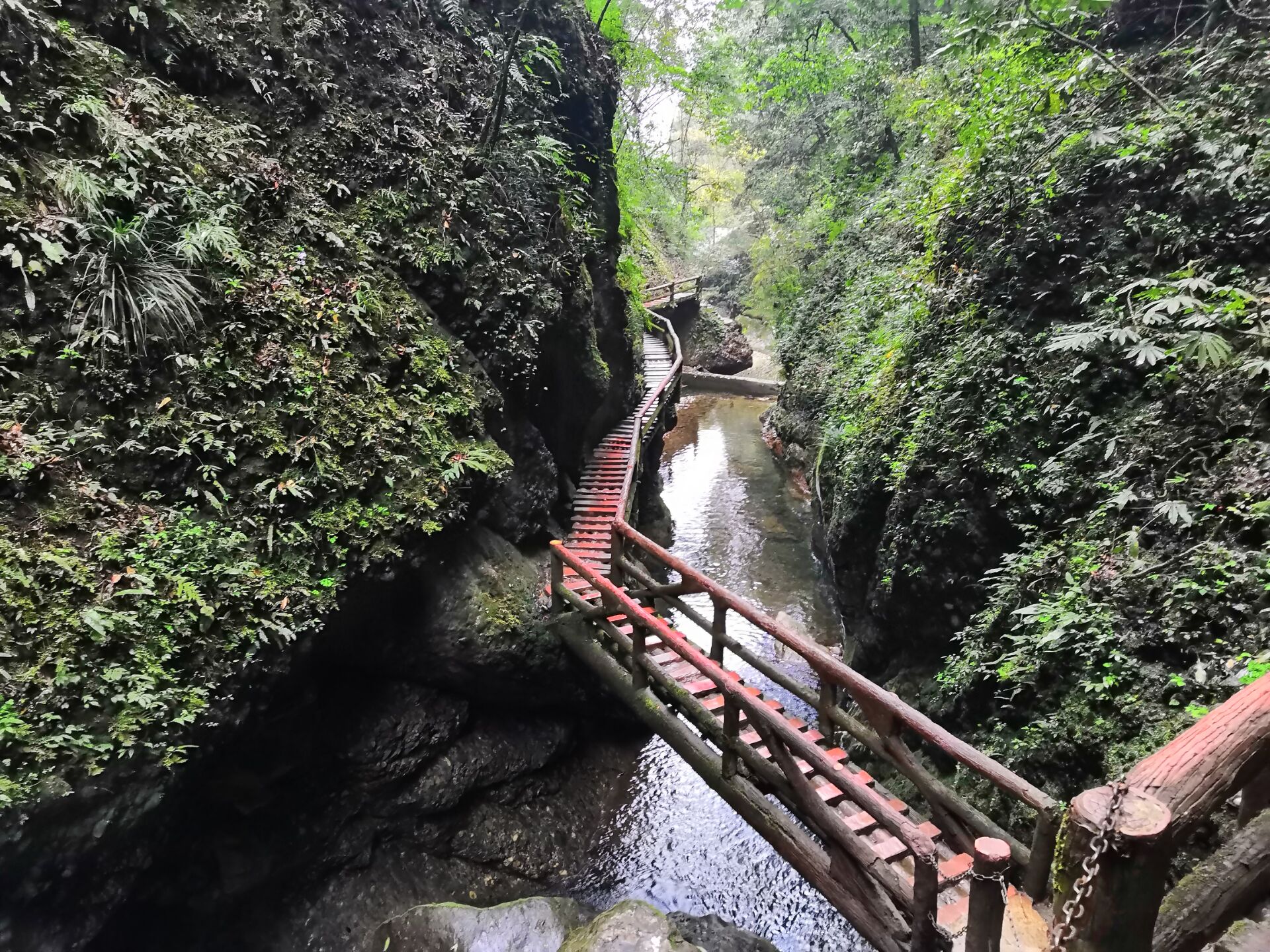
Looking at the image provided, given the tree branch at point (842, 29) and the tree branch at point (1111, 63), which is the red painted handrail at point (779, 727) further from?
the tree branch at point (842, 29)

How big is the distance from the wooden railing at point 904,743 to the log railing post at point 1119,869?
173cm

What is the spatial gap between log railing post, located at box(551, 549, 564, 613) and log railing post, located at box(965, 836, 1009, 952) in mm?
Answer: 5174

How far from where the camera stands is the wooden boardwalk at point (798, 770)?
142 inches

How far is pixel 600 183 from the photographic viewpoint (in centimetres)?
1197

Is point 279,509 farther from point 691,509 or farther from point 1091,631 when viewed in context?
point 691,509

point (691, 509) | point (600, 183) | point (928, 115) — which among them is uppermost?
point (928, 115)

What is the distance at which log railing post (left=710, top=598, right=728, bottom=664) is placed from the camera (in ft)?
19.3

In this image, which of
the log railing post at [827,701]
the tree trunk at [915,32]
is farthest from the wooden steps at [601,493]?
the tree trunk at [915,32]

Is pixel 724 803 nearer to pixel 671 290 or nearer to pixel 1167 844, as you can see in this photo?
pixel 1167 844

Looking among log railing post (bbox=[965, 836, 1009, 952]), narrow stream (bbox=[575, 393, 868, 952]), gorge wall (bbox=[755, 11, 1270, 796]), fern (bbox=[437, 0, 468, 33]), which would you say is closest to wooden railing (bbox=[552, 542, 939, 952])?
log railing post (bbox=[965, 836, 1009, 952])

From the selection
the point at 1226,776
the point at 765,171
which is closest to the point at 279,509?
the point at 1226,776

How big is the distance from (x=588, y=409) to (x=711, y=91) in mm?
15102

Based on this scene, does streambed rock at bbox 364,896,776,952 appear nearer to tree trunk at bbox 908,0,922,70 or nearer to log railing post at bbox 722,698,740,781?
log railing post at bbox 722,698,740,781

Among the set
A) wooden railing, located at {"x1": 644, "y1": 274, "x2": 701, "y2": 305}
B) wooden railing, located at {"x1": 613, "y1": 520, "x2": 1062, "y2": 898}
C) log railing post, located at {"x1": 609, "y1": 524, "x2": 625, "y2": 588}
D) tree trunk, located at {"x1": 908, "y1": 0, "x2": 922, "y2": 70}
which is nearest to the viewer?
wooden railing, located at {"x1": 613, "y1": 520, "x2": 1062, "y2": 898}
